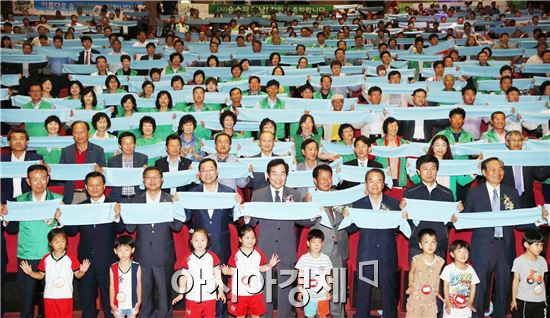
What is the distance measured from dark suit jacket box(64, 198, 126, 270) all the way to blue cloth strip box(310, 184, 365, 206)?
2073mm

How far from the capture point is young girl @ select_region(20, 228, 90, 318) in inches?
273

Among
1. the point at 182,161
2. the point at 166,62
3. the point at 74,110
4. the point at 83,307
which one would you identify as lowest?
the point at 83,307

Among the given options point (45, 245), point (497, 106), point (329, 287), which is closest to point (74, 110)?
point (45, 245)

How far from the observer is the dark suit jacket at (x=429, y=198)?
24.4 ft

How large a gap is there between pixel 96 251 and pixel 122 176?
3.74 ft

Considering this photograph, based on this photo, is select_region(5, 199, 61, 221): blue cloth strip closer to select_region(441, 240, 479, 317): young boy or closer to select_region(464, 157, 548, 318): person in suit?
select_region(441, 240, 479, 317): young boy

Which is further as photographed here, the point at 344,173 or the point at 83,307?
the point at 344,173

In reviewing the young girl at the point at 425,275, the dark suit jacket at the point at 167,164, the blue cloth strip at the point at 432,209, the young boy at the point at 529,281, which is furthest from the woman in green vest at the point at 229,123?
the young boy at the point at 529,281

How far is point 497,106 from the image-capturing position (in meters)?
10.8

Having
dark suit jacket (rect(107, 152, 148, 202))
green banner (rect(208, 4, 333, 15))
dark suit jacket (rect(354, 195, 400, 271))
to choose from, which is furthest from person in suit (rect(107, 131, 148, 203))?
green banner (rect(208, 4, 333, 15))

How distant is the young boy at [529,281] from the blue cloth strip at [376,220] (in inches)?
46.1

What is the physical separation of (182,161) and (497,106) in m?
5.14

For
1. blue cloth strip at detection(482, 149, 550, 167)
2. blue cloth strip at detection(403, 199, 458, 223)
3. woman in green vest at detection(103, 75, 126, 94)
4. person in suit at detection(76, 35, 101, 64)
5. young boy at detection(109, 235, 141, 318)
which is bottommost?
young boy at detection(109, 235, 141, 318)

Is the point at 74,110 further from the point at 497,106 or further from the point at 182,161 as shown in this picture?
the point at 497,106
